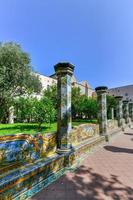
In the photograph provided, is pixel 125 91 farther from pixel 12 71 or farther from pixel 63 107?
pixel 63 107

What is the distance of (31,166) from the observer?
4.22 metres

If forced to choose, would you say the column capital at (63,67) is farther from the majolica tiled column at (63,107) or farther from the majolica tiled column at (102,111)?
the majolica tiled column at (102,111)

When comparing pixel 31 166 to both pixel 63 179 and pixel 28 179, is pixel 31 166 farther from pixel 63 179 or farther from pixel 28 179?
pixel 63 179

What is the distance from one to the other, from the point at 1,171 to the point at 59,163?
6.42 feet

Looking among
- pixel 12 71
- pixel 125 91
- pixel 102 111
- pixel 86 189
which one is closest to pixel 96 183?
pixel 86 189

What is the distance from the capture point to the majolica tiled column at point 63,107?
5652 mm

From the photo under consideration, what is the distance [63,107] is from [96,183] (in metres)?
2.43

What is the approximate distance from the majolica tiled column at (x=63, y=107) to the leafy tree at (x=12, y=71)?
57.3ft

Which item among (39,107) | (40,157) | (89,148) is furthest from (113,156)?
(39,107)

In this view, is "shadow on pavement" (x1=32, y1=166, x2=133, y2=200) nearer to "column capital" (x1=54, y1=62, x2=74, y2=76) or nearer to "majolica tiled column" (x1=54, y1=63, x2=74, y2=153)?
"majolica tiled column" (x1=54, y1=63, x2=74, y2=153)

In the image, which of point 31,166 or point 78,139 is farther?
point 78,139

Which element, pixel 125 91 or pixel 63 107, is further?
pixel 125 91

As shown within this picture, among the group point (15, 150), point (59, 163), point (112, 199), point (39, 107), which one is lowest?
point (112, 199)

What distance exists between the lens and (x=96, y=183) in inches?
183
